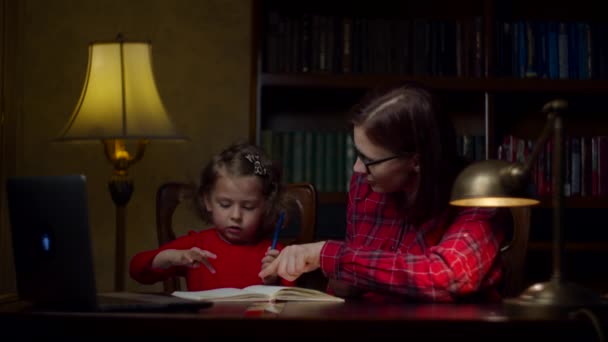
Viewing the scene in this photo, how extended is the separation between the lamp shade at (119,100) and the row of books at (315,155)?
0.53 m

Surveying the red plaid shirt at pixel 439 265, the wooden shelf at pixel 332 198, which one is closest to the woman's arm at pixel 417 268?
the red plaid shirt at pixel 439 265

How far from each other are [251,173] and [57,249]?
1.09 m

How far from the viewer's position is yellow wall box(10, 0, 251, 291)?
122 inches

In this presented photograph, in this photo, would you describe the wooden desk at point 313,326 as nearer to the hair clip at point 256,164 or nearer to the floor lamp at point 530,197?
the floor lamp at point 530,197

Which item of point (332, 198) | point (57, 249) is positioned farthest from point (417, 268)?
point (332, 198)

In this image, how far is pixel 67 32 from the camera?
311 centimetres

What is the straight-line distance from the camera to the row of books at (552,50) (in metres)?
3.03

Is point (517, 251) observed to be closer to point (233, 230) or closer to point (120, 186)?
point (233, 230)

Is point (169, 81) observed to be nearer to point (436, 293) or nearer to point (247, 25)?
point (247, 25)

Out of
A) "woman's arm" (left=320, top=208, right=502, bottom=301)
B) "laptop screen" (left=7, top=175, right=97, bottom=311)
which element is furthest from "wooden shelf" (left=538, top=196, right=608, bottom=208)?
"laptop screen" (left=7, top=175, right=97, bottom=311)

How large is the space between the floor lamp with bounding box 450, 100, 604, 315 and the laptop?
0.46 metres

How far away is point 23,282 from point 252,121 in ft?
5.36

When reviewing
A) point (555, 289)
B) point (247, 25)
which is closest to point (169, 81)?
point (247, 25)

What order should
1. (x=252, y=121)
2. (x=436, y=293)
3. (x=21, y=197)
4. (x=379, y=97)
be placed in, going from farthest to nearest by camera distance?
(x=252, y=121) < (x=379, y=97) < (x=436, y=293) < (x=21, y=197)
